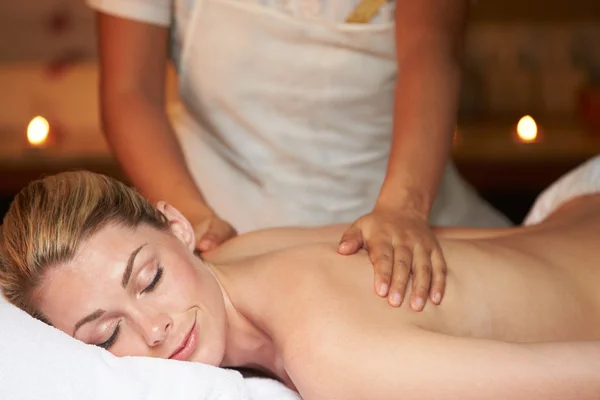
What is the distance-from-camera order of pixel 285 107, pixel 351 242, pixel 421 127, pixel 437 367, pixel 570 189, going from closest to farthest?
1. pixel 437 367
2. pixel 351 242
3. pixel 421 127
4. pixel 570 189
5. pixel 285 107

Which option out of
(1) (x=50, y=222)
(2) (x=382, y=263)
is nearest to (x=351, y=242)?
(2) (x=382, y=263)

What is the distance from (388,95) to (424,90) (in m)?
0.33

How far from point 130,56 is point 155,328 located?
801mm

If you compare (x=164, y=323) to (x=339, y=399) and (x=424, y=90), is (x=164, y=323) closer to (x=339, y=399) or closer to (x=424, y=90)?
(x=339, y=399)

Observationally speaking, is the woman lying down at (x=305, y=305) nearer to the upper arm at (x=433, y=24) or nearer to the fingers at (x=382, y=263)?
the fingers at (x=382, y=263)

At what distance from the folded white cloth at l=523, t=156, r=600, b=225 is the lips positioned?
0.90 m

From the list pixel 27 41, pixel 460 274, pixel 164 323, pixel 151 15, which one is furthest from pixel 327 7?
pixel 27 41

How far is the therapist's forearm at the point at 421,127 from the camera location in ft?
5.19

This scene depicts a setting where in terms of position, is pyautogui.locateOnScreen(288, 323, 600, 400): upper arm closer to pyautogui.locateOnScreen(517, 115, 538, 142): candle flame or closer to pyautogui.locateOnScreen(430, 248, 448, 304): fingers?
pyautogui.locateOnScreen(430, 248, 448, 304): fingers

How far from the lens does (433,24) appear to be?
1757 mm

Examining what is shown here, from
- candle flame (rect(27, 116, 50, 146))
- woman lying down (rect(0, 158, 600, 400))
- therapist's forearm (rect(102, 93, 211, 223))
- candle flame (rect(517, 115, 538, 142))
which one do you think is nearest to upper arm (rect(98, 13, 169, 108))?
therapist's forearm (rect(102, 93, 211, 223))

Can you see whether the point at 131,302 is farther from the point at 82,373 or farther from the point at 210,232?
the point at 210,232

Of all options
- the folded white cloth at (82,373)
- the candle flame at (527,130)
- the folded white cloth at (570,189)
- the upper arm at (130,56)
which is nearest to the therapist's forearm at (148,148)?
the upper arm at (130,56)

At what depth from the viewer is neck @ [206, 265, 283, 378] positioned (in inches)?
58.9
